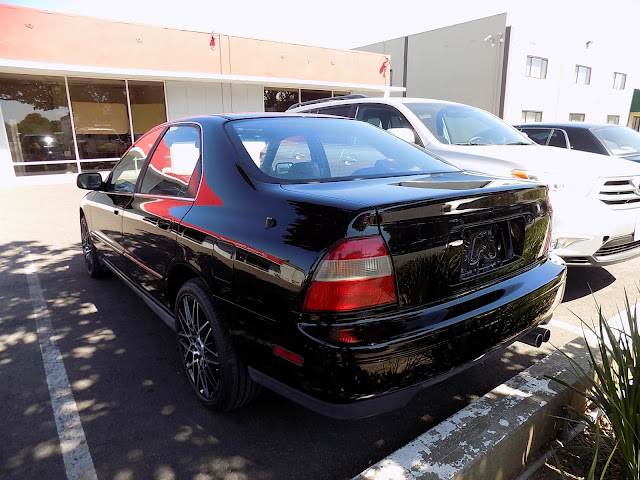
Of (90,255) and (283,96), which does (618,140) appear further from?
(283,96)

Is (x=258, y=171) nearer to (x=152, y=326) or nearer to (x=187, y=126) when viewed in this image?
(x=187, y=126)

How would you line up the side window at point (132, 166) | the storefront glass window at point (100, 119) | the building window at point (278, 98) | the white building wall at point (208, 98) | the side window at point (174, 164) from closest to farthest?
the side window at point (174, 164), the side window at point (132, 166), the storefront glass window at point (100, 119), the white building wall at point (208, 98), the building window at point (278, 98)

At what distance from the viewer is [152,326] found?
3.77m

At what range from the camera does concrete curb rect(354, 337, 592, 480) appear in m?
1.83

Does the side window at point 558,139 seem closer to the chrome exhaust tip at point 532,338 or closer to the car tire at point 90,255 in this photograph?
the chrome exhaust tip at point 532,338

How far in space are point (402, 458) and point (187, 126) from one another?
8.17 ft

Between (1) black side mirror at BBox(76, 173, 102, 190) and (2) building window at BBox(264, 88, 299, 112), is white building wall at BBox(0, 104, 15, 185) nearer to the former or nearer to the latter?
(2) building window at BBox(264, 88, 299, 112)

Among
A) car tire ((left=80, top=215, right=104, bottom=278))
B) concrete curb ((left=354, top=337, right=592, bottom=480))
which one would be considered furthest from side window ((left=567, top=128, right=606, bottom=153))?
car tire ((left=80, top=215, right=104, bottom=278))

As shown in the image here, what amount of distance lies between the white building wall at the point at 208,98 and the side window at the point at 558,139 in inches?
479

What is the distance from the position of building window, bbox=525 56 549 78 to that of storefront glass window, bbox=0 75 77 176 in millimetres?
25482

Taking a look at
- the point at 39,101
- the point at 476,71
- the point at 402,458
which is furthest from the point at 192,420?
the point at 476,71

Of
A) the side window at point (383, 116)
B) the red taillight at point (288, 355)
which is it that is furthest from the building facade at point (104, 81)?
the red taillight at point (288, 355)

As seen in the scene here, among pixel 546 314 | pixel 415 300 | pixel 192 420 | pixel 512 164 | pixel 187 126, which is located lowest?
pixel 192 420

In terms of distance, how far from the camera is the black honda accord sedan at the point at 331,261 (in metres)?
1.80
